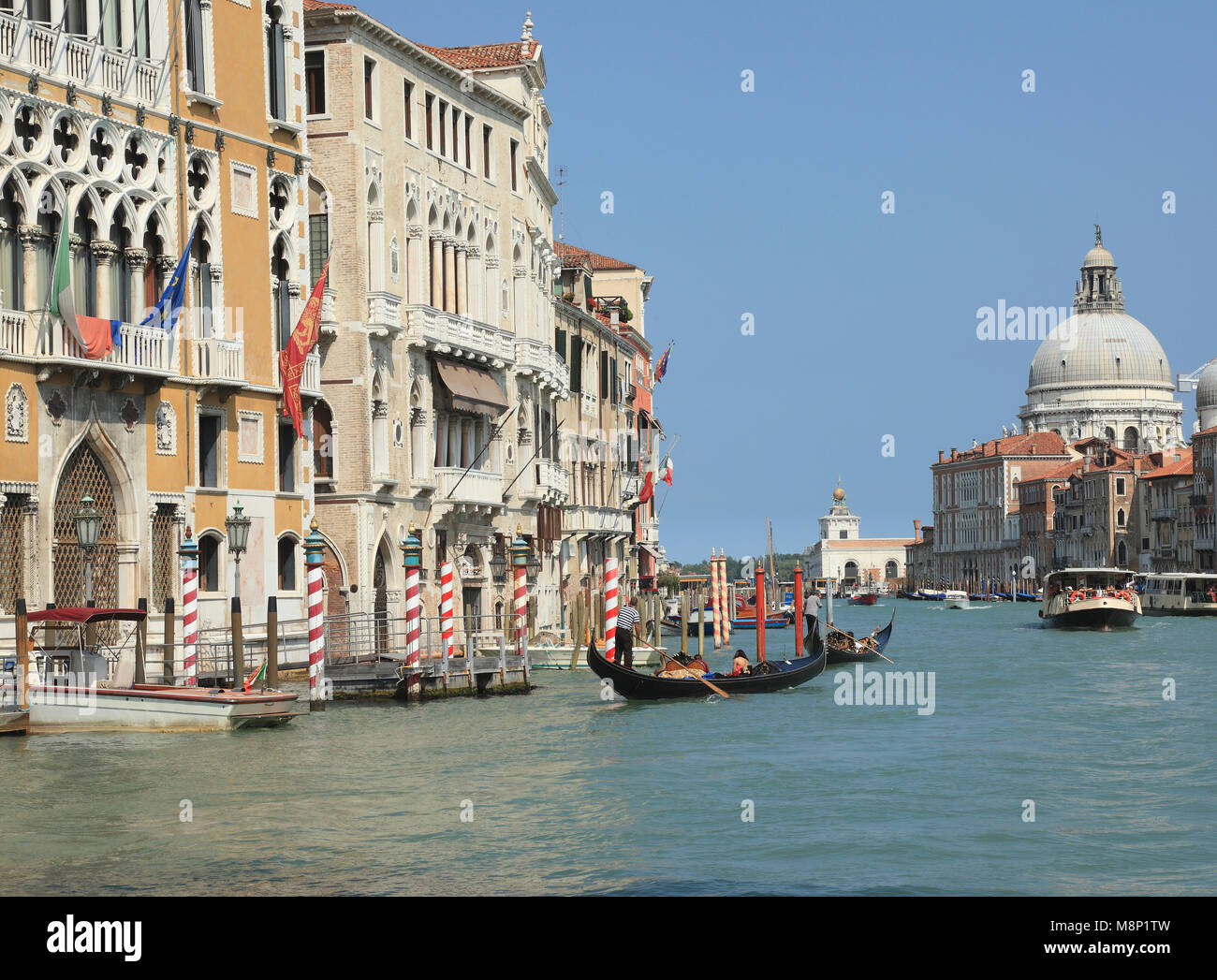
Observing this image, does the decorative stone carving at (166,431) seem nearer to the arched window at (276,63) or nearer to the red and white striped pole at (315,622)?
the red and white striped pole at (315,622)

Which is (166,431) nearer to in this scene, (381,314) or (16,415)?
(16,415)

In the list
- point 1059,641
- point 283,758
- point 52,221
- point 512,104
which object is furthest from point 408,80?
point 1059,641

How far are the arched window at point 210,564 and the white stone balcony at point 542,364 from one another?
12.5 meters

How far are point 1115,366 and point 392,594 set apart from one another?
4859 inches

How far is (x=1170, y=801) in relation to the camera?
46.6 feet

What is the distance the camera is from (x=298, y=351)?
23.3 meters

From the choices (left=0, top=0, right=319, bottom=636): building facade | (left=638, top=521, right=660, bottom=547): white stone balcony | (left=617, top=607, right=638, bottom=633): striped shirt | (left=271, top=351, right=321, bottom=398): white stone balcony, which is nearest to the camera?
(left=0, top=0, right=319, bottom=636): building facade

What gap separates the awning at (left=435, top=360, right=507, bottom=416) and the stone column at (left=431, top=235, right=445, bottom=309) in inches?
42.0

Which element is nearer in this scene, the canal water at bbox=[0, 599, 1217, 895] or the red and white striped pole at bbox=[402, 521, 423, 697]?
the canal water at bbox=[0, 599, 1217, 895]

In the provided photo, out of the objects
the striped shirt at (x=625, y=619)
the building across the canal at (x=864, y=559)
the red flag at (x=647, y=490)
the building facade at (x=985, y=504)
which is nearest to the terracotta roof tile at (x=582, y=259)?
the red flag at (x=647, y=490)

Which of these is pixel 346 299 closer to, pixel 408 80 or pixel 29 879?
pixel 408 80

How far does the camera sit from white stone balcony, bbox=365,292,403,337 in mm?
27531

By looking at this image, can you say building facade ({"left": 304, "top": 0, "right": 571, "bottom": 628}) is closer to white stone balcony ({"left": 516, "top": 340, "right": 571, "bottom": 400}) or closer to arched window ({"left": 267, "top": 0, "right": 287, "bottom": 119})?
white stone balcony ({"left": 516, "top": 340, "right": 571, "bottom": 400})

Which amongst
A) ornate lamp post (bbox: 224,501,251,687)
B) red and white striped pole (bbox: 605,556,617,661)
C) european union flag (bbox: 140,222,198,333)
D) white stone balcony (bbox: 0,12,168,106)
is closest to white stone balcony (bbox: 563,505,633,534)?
red and white striped pole (bbox: 605,556,617,661)
